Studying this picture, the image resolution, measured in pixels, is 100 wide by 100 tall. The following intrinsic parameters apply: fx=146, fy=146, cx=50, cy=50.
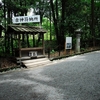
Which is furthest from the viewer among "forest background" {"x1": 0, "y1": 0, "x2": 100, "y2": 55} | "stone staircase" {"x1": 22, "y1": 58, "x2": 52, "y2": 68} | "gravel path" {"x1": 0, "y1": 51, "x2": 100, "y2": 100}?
"forest background" {"x1": 0, "y1": 0, "x2": 100, "y2": 55}

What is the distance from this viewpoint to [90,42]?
17109mm

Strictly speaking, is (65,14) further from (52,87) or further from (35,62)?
(52,87)

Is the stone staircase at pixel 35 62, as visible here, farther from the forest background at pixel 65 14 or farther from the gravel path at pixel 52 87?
the forest background at pixel 65 14

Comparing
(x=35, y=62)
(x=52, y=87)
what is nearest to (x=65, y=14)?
(x=35, y=62)

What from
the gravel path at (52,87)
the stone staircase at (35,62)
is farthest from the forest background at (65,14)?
the gravel path at (52,87)

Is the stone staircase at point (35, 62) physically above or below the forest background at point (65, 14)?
below

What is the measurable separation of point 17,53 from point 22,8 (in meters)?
5.70

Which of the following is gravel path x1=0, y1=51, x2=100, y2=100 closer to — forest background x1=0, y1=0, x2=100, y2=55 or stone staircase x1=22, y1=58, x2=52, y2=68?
stone staircase x1=22, y1=58, x2=52, y2=68

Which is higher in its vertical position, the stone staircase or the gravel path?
the stone staircase

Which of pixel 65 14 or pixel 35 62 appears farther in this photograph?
pixel 65 14

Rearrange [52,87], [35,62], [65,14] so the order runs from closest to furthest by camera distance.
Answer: [52,87] → [35,62] → [65,14]

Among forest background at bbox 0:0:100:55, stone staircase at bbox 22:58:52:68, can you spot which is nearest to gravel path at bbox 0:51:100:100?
stone staircase at bbox 22:58:52:68

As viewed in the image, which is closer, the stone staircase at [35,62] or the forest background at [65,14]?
the stone staircase at [35,62]

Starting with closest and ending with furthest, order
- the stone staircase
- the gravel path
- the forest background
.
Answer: the gravel path
the stone staircase
the forest background
